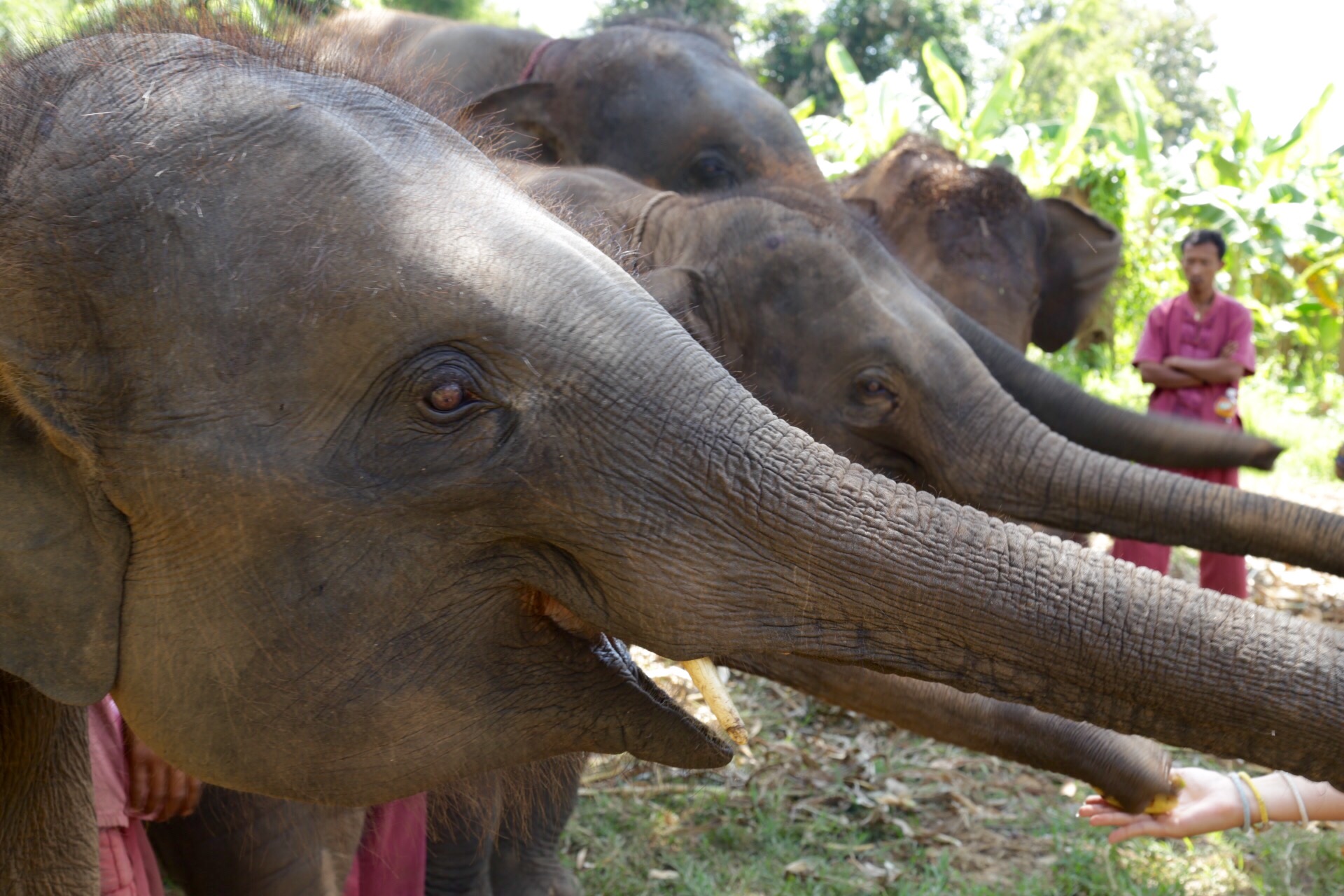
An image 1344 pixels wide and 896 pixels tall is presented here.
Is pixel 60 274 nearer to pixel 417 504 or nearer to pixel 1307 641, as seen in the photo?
pixel 417 504

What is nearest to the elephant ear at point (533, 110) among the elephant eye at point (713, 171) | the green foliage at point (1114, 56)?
the elephant eye at point (713, 171)

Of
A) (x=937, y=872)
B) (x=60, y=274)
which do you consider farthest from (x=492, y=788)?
(x=937, y=872)

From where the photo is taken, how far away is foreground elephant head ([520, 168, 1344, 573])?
2.84 m

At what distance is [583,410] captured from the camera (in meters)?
1.26

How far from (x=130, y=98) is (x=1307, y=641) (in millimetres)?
1261

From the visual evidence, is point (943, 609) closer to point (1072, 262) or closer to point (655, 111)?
point (655, 111)

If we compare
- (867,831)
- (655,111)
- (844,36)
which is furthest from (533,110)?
(844,36)

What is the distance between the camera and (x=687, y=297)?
9.14 ft

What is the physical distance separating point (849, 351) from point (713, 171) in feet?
4.53

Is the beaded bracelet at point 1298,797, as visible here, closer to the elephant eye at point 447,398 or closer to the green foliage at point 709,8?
the elephant eye at point 447,398

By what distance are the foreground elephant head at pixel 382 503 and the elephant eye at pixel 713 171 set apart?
2.86m

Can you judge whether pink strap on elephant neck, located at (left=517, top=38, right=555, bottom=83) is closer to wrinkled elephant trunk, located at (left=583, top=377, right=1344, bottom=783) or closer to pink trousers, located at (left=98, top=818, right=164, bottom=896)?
pink trousers, located at (left=98, top=818, right=164, bottom=896)

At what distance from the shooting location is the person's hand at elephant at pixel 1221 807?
7.72ft

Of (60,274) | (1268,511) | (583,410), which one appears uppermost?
(60,274)
